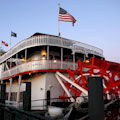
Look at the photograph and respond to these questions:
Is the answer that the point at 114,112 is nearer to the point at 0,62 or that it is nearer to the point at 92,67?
the point at 92,67

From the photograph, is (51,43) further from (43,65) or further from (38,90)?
(38,90)

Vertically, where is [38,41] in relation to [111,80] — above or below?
above

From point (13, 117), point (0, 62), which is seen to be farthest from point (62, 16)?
point (13, 117)

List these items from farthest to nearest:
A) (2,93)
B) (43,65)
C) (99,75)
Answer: (43,65), (99,75), (2,93)

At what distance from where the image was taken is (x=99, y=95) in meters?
1.64

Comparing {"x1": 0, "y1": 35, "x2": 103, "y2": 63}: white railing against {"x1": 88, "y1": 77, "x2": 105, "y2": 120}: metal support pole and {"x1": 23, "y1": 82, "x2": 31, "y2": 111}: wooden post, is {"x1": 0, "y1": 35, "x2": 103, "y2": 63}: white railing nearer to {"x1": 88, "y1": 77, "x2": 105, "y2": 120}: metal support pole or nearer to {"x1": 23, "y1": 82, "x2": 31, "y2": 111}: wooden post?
{"x1": 23, "y1": 82, "x2": 31, "y2": 111}: wooden post

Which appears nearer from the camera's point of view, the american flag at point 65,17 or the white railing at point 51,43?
the white railing at point 51,43

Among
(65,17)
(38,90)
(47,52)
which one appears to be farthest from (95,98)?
(65,17)

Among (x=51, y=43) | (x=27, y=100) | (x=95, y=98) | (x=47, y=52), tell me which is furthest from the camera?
(x=51, y=43)

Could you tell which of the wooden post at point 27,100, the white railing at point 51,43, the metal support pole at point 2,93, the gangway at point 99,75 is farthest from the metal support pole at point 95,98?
the white railing at point 51,43

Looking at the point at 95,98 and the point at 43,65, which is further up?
the point at 43,65

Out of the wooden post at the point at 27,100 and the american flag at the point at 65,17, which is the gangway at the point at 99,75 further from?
the wooden post at the point at 27,100

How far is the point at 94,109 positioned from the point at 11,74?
1462 cm

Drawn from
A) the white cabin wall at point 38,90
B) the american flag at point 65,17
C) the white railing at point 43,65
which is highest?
the american flag at point 65,17
